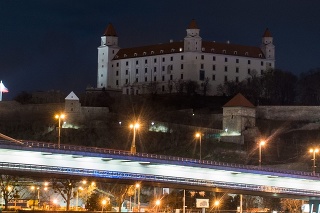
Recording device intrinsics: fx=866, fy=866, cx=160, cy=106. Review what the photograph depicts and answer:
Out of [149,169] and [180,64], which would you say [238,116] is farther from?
[149,169]

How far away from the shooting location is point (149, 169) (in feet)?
215

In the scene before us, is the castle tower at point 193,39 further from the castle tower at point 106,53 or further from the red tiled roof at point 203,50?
the castle tower at point 106,53

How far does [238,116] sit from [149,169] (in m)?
75.7

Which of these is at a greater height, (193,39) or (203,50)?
(193,39)

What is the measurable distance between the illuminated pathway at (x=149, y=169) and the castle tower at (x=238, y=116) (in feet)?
204

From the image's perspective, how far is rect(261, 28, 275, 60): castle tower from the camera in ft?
584

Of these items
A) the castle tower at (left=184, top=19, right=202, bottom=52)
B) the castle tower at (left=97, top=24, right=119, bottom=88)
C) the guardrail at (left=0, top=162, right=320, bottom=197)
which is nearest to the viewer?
the guardrail at (left=0, top=162, right=320, bottom=197)

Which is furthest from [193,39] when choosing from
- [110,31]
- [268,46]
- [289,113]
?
[289,113]

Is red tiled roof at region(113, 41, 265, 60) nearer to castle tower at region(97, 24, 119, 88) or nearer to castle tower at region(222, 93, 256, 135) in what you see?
castle tower at region(97, 24, 119, 88)

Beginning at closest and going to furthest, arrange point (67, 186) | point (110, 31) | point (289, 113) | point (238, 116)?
1. point (67, 186)
2. point (238, 116)
3. point (289, 113)
4. point (110, 31)

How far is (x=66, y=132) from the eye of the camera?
142m

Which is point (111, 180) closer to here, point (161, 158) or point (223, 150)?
point (161, 158)

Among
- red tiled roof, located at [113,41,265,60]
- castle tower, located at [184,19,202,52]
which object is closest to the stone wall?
castle tower, located at [184,19,202,52]

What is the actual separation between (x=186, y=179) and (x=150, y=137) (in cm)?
7359
